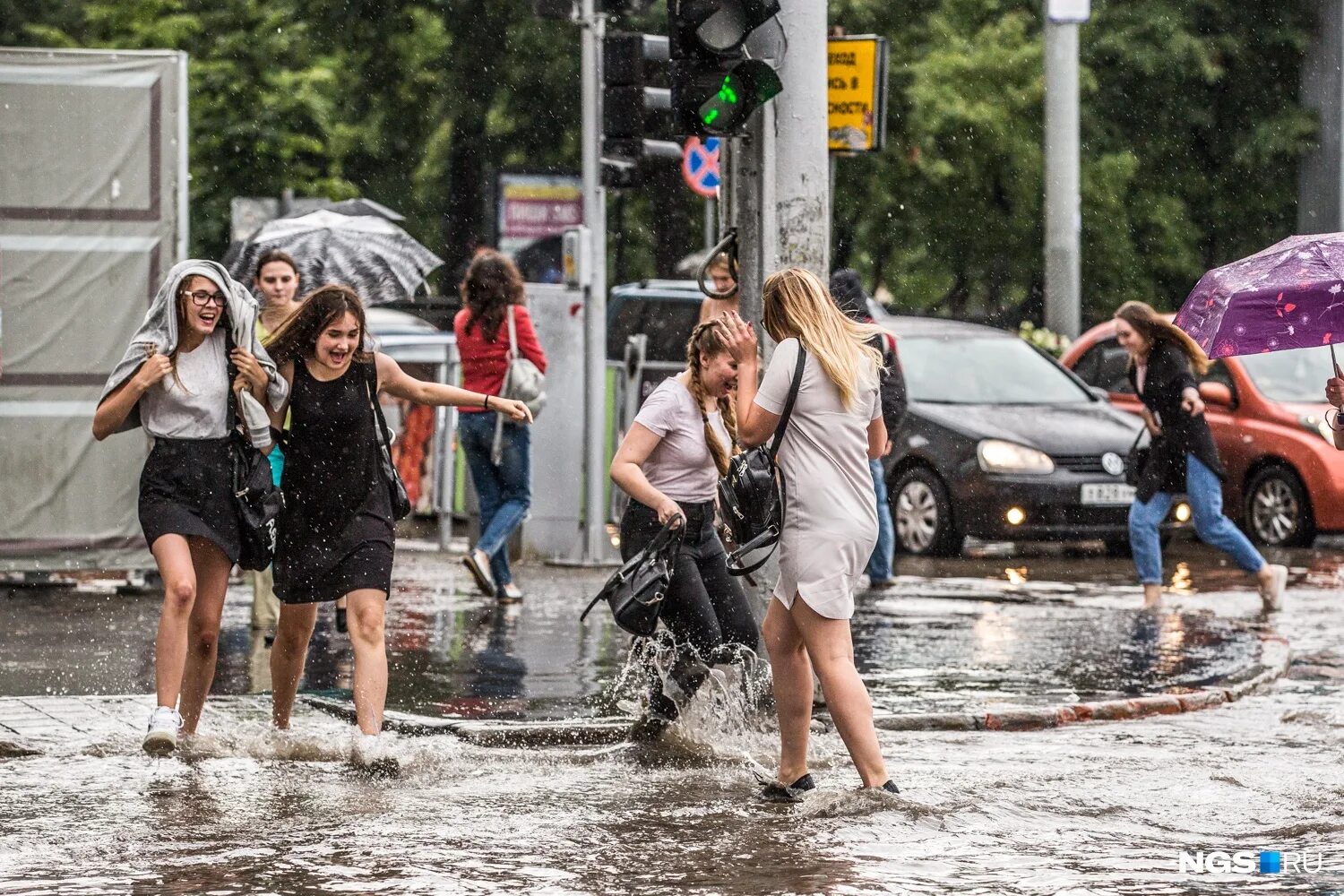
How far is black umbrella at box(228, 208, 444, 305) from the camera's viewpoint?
12.2 m

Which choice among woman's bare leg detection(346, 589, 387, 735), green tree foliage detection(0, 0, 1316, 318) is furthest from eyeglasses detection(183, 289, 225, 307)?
green tree foliage detection(0, 0, 1316, 318)

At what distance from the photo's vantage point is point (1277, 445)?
17562mm

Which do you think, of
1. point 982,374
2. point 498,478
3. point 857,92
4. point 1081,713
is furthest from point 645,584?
point 982,374

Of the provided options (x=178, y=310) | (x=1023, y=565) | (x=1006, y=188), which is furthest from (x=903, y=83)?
(x=178, y=310)

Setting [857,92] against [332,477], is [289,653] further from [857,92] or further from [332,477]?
[857,92]

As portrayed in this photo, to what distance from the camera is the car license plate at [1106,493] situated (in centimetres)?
1648

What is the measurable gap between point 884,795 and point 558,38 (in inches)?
992

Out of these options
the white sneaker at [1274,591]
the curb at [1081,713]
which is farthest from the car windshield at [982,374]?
the curb at [1081,713]

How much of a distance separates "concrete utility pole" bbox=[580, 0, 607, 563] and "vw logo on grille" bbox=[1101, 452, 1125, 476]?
3739mm

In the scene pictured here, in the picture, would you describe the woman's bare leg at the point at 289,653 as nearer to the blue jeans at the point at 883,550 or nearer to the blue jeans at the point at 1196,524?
the blue jeans at the point at 883,550

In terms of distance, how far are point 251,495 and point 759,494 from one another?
194 centimetres

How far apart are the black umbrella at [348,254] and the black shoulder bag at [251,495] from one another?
3648 millimetres

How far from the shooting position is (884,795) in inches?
292

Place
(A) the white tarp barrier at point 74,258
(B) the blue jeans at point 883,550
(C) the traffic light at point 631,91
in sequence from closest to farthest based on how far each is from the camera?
(C) the traffic light at point 631,91 < (A) the white tarp barrier at point 74,258 < (B) the blue jeans at point 883,550
